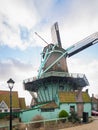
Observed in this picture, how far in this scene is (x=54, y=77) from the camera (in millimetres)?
38625

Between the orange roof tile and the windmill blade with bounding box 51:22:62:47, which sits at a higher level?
the windmill blade with bounding box 51:22:62:47

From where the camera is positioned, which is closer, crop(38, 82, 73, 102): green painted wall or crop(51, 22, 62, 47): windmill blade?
crop(38, 82, 73, 102): green painted wall

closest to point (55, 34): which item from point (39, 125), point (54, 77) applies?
point (54, 77)

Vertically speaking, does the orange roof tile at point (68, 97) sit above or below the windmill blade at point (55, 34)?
below

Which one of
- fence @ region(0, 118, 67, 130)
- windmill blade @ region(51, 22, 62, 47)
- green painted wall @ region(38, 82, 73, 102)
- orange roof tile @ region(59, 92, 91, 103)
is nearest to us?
fence @ region(0, 118, 67, 130)

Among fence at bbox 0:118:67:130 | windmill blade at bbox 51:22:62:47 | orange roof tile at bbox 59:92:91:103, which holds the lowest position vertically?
fence at bbox 0:118:67:130

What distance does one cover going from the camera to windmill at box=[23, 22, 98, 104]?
39094 mm

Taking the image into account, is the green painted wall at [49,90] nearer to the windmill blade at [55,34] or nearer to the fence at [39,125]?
the windmill blade at [55,34]

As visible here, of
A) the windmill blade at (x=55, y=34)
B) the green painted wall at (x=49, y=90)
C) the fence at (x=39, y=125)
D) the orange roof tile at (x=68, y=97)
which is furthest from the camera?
the windmill blade at (x=55, y=34)

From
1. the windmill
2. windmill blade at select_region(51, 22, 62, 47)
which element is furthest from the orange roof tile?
windmill blade at select_region(51, 22, 62, 47)

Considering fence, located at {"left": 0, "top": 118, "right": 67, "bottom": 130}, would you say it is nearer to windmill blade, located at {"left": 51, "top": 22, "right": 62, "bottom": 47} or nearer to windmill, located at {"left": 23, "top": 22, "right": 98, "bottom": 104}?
windmill, located at {"left": 23, "top": 22, "right": 98, "bottom": 104}

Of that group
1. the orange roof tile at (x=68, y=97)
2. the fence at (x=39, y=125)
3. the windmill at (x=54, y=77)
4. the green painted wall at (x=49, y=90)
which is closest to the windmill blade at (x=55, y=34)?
the windmill at (x=54, y=77)

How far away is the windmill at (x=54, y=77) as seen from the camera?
39094 mm

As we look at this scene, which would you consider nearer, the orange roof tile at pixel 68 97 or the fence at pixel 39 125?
the fence at pixel 39 125
